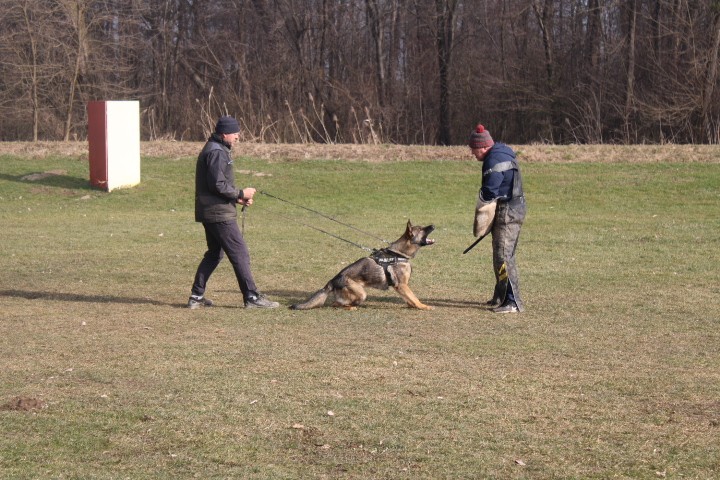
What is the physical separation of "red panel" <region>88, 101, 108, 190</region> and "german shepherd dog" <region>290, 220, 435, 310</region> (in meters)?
12.0

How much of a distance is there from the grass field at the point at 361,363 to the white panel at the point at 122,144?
4.77 metres

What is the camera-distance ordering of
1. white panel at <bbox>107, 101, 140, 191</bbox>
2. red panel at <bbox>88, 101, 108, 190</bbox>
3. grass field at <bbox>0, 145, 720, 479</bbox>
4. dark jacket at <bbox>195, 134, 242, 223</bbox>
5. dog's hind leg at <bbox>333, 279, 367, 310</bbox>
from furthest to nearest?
white panel at <bbox>107, 101, 140, 191</bbox>
red panel at <bbox>88, 101, 108, 190</bbox>
dog's hind leg at <bbox>333, 279, 367, 310</bbox>
dark jacket at <bbox>195, 134, 242, 223</bbox>
grass field at <bbox>0, 145, 720, 479</bbox>

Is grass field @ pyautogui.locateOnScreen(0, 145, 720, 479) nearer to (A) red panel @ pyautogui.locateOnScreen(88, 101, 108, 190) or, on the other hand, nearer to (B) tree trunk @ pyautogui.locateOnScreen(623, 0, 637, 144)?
(A) red panel @ pyautogui.locateOnScreen(88, 101, 108, 190)

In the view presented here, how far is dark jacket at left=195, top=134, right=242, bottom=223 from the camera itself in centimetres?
922

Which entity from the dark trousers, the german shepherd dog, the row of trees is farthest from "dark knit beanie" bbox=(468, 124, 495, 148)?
the row of trees

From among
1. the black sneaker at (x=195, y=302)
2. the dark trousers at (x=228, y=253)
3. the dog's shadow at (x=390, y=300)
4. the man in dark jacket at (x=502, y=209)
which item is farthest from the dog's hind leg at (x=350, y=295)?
the black sneaker at (x=195, y=302)

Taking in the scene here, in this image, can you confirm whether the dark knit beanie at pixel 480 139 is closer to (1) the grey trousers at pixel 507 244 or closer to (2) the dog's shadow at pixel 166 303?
(1) the grey trousers at pixel 507 244

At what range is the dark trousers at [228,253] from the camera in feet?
30.7

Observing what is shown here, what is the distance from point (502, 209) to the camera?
372 inches

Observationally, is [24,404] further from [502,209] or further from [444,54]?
[444,54]

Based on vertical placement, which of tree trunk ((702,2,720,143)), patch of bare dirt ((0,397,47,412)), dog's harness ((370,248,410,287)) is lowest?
patch of bare dirt ((0,397,47,412))

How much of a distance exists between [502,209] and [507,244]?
0.35 m

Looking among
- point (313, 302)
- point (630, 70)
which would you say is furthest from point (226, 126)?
point (630, 70)

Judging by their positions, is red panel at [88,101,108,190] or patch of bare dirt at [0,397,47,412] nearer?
patch of bare dirt at [0,397,47,412]
